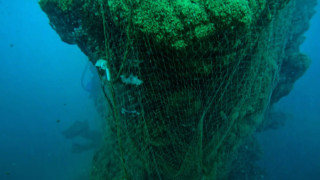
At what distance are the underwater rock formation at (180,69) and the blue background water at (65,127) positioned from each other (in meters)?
11.3

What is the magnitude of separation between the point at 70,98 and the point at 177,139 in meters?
29.0

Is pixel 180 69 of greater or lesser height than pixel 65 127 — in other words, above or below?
above

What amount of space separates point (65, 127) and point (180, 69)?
23.1m

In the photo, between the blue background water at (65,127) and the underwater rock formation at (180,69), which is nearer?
the underwater rock formation at (180,69)

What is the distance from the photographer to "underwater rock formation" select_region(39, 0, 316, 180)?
1.73 meters

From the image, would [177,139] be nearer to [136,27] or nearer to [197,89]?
[197,89]

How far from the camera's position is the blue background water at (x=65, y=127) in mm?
13945

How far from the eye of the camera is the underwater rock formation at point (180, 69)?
1.73m

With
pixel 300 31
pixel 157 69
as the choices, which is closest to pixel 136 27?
pixel 157 69

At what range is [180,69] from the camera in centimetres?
204

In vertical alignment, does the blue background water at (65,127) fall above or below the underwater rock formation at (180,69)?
below

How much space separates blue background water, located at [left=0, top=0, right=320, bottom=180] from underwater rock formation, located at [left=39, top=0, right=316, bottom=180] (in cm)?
1130

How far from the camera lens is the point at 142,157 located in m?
2.95

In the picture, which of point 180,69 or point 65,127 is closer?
point 180,69
